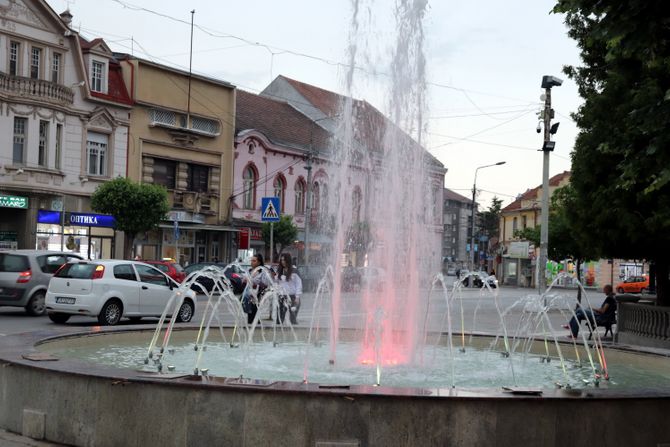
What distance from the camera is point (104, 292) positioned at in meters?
19.3

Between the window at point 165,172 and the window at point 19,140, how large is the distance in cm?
824

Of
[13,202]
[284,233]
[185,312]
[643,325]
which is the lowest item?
[185,312]

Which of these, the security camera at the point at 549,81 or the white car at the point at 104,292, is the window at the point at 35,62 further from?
the security camera at the point at 549,81

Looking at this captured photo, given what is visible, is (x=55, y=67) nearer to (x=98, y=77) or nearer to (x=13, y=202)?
(x=98, y=77)

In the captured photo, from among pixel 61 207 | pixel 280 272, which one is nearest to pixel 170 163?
pixel 61 207

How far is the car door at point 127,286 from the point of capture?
19703mm

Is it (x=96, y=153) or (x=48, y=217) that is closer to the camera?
(x=48, y=217)

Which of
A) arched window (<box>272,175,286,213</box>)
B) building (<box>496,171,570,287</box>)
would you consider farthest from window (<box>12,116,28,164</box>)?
building (<box>496,171,570,287</box>)

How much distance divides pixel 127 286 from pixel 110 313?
80cm

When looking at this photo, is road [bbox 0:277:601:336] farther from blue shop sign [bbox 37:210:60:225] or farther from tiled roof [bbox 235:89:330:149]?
tiled roof [bbox 235:89:330:149]

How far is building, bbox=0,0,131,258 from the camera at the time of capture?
34.7 meters

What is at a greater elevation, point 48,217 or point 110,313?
point 48,217

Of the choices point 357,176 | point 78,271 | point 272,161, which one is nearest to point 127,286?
point 78,271

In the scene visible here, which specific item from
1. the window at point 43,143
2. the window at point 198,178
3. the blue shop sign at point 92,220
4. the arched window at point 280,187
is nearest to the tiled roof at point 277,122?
the arched window at point 280,187
